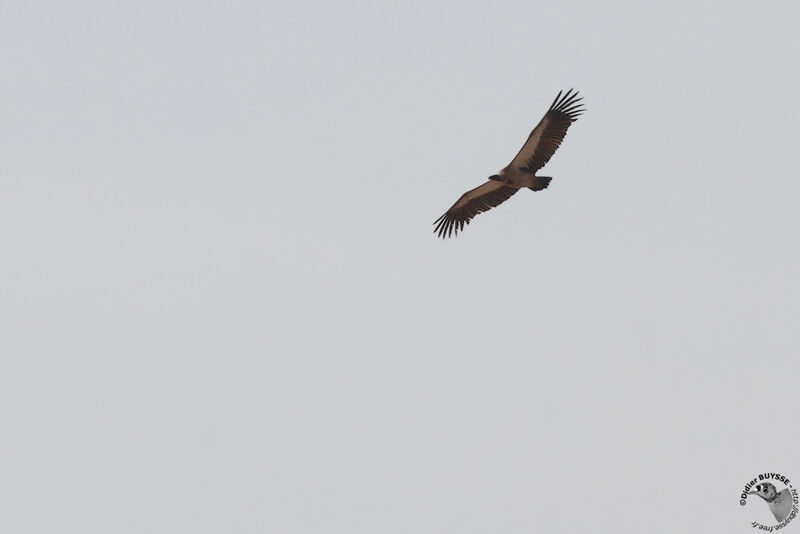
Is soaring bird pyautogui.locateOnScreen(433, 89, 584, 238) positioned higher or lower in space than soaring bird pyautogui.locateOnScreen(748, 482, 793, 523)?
higher

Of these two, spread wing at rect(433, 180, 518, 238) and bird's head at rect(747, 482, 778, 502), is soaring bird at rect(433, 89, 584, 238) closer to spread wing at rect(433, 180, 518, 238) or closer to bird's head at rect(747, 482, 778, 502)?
spread wing at rect(433, 180, 518, 238)

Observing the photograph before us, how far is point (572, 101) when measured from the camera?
201 feet

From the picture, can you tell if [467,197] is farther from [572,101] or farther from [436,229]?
[572,101]

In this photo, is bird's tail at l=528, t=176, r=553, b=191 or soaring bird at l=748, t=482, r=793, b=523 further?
soaring bird at l=748, t=482, r=793, b=523

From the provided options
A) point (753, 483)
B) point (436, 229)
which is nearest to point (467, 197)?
point (436, 229)

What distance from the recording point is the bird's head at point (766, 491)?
63.5m

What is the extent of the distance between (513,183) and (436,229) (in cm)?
481

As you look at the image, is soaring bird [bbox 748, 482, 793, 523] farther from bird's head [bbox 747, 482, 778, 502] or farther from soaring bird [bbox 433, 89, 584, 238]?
soaring bird [bbox 433, 89, 584, 238]

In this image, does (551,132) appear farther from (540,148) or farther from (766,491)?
(766,491)

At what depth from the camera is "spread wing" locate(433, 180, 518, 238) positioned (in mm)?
64062

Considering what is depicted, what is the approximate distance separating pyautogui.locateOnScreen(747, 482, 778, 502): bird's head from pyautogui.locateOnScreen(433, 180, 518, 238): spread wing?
1448 centimetres

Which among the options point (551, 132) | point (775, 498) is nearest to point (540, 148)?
point (551, 132)

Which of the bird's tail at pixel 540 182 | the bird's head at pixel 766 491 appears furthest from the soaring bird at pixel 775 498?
the bird's tail at pixel 540 182

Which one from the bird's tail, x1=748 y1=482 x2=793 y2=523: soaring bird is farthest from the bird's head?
the bird's tail
